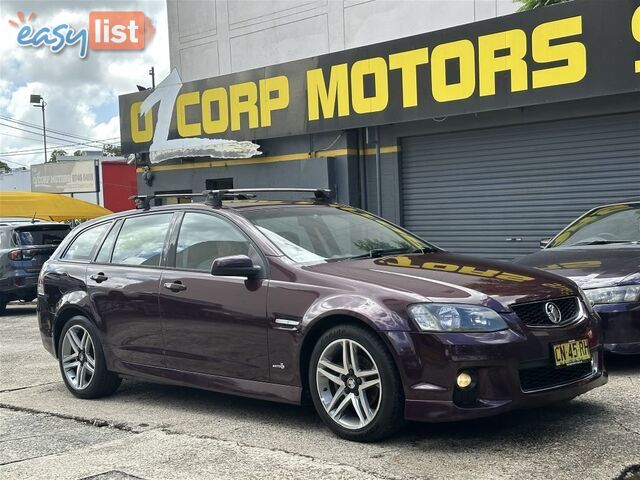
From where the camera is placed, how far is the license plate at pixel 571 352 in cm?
468

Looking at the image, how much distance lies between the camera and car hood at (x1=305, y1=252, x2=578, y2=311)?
4.66m

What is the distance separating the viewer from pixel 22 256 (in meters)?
14.5

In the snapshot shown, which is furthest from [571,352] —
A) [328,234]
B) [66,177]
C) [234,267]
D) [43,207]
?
[66,177]

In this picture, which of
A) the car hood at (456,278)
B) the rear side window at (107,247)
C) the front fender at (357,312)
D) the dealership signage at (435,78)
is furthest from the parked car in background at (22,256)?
the front fender at (357,312)

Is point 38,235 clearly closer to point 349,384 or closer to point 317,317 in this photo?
point 317,317

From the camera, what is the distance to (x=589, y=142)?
12.1 metres

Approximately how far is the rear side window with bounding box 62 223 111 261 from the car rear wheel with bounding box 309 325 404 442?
292 cm

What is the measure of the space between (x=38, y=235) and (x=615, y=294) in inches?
445

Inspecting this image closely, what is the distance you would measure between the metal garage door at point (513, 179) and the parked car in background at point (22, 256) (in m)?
6.64

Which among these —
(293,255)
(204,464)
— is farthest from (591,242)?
(204,464)

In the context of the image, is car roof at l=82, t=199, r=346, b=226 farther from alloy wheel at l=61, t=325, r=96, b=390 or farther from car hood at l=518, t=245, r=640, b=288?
car hood at l=518, t=245, r=640, b=288

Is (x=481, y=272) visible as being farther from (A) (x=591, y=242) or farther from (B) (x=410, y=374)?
(A) (x=591, y=242)

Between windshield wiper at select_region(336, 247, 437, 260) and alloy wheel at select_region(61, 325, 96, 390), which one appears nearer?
windshield wiper at select_region(336, 247, 437, 260)

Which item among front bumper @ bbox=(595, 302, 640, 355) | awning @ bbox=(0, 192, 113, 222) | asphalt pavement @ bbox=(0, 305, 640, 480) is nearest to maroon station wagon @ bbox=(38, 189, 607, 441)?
asphalt pavement @ bbox=(0, 305, 640, 480)
